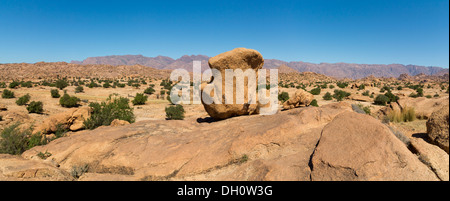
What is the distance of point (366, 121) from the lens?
4746 mm

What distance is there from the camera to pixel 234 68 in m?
10.2

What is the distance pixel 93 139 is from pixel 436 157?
9531mm

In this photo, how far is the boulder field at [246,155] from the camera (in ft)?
12.7

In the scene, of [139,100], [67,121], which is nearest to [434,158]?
[67,121]

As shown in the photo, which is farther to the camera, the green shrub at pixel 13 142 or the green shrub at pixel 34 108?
the green shrub at pixel 34 108

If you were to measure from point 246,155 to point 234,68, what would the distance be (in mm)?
5445

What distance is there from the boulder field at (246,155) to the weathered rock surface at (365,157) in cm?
1

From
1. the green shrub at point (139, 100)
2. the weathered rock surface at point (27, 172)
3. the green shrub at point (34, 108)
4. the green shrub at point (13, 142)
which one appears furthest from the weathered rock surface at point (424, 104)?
the green shrub at point (34, 108)

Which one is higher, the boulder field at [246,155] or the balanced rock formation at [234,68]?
the balanced rock formation at [234,68]

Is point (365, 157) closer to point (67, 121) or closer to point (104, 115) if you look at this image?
point (104, 115)

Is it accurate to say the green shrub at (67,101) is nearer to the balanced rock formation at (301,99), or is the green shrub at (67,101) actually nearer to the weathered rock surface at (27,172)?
the weathered rock surface at (27,172)

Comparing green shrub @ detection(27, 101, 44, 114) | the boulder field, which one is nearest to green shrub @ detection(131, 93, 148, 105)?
green shrub @ detection(27, 101, 44, 114)
